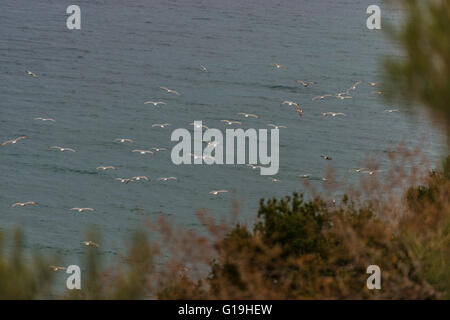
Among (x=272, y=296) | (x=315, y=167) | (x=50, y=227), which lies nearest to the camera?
(x=272, y=296)

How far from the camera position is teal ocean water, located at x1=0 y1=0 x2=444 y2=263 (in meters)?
42.4

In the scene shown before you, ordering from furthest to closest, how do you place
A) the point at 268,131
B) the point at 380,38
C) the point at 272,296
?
the point at 380,38 < the point at 268,131 < the point at 272,296

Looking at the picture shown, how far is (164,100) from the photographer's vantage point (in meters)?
60.6

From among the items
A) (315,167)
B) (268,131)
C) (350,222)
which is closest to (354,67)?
(268,131)

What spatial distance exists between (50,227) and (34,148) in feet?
38.1

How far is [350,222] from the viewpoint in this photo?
16.6 metres

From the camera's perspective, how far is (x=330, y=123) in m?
56.1

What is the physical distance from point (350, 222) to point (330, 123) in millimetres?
40028

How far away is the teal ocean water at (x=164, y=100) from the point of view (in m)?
42.4

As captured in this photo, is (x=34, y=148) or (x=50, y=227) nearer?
(x=50, y=227)

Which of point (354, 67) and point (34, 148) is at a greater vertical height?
point (354, 67)
